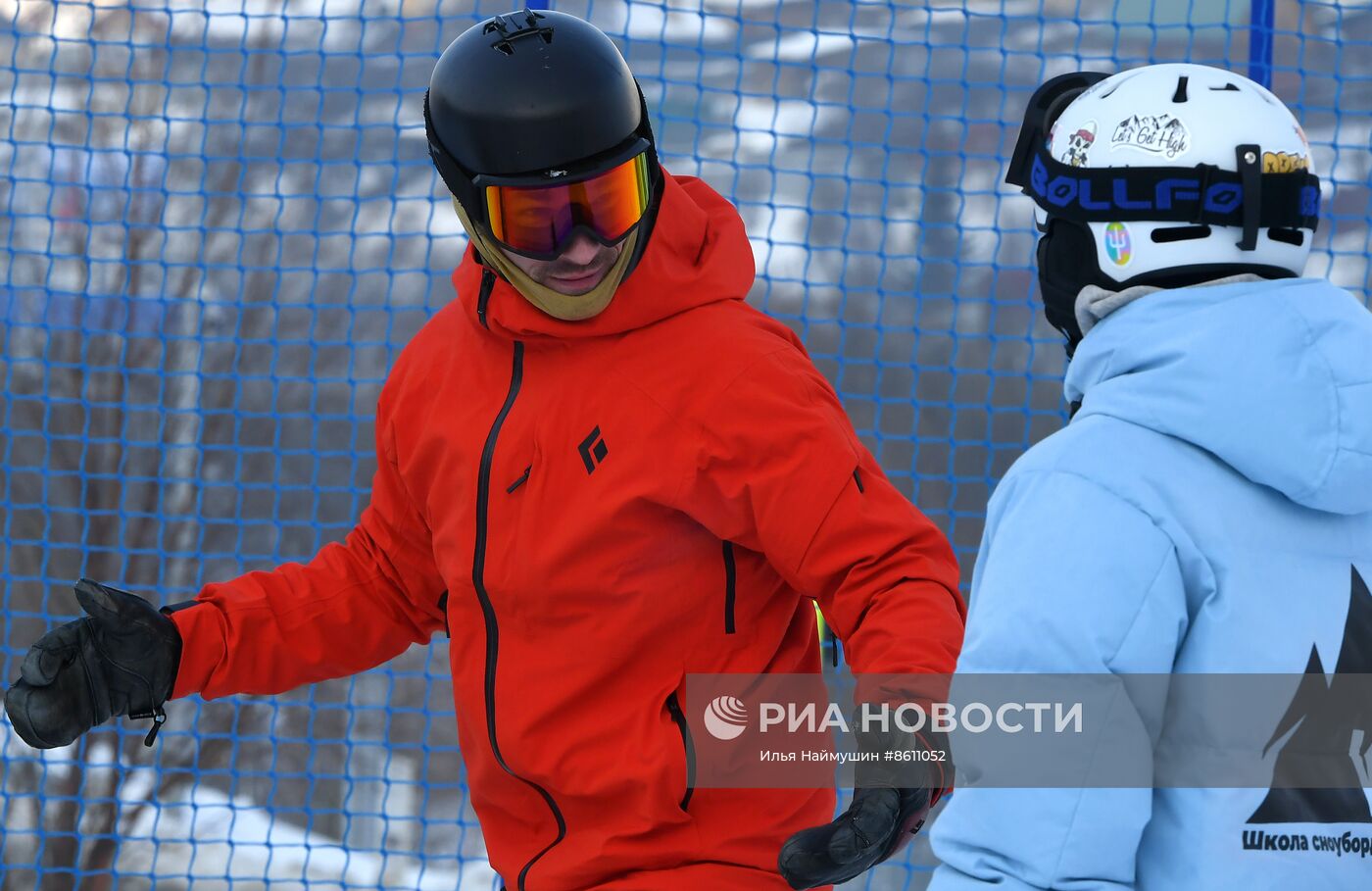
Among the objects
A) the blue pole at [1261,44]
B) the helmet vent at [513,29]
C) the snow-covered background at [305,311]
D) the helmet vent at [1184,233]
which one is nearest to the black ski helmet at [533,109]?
the helmet vent at [513,29]

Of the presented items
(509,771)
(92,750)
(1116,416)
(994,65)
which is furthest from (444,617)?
(994,65)

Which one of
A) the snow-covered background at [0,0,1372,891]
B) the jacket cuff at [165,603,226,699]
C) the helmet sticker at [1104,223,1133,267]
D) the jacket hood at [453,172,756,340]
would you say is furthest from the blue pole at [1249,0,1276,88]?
the snow-covered background at [0,0,1372,891]

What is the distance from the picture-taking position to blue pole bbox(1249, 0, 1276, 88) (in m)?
3.50

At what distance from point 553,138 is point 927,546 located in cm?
72

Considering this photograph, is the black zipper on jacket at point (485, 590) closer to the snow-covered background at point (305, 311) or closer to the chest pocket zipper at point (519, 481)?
the chest pocket zipper at point (519, 481)

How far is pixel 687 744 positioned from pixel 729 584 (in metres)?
0.21

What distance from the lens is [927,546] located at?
192 cm

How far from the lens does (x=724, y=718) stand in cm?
199

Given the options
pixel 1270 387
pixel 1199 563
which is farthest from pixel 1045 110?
pixel 1199 563

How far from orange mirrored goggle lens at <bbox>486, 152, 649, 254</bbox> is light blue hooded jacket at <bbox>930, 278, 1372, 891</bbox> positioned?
811 mm

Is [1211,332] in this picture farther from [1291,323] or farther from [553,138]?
[553,138]

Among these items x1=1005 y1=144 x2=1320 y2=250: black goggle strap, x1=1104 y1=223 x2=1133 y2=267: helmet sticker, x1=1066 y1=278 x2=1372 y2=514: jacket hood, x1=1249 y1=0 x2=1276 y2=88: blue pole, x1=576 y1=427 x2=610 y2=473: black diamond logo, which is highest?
x1=1249 y1=0 x2=1276 y2=88: blue pole

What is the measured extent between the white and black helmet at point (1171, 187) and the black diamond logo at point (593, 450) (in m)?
0.63

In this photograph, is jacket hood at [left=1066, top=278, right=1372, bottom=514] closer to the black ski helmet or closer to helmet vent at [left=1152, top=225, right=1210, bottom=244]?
helmet vent at [left=1152, top=225, right=1210, bottom=244]
